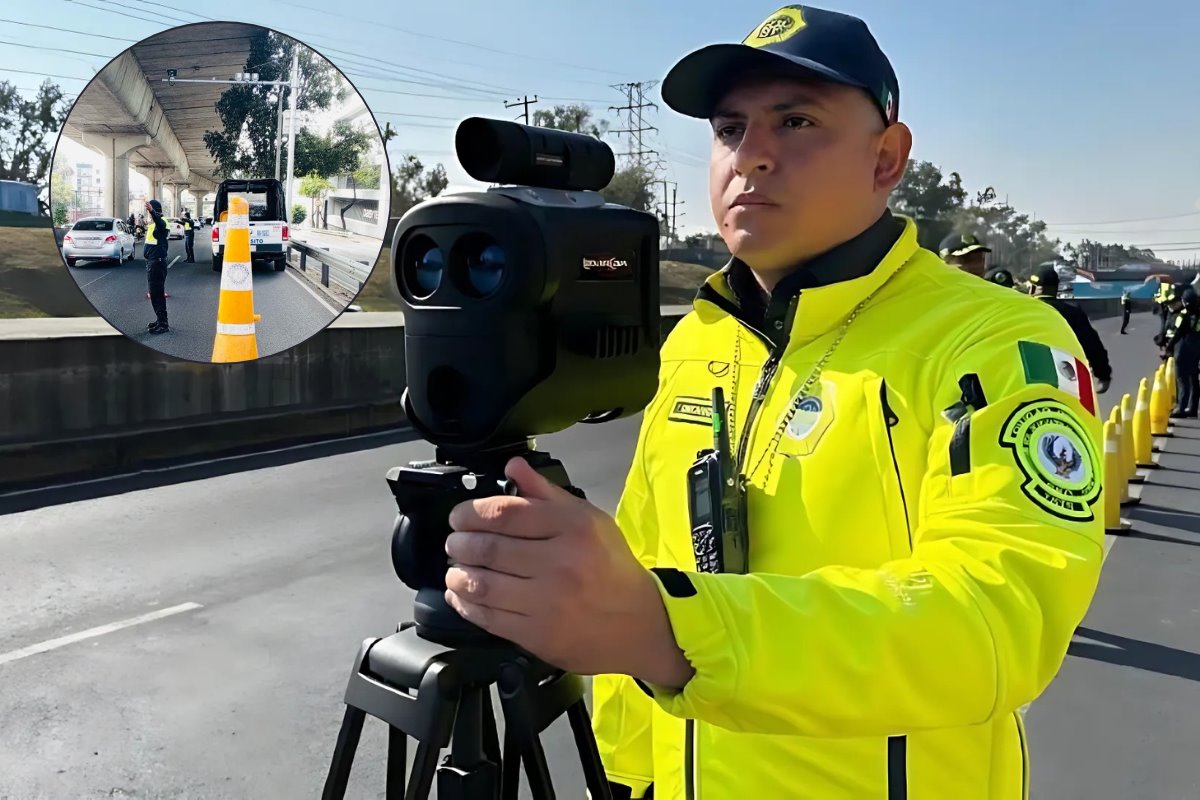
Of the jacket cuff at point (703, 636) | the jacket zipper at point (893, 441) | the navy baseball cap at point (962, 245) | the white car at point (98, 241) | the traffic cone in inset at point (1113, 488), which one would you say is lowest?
the traffic cone in inset at point (1113, 488)

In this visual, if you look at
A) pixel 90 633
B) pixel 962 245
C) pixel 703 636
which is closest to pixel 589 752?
pixel 703 636

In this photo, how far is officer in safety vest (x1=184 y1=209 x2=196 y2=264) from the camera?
1593 millimetres

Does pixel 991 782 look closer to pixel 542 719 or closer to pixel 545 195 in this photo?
pixel 542 719

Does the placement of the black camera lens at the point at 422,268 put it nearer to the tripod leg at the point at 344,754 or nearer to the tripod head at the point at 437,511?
the tripod head at the point at 437,511

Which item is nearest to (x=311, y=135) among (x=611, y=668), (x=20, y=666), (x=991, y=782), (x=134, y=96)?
(x=134, y=96)

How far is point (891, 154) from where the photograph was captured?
1.50 metres

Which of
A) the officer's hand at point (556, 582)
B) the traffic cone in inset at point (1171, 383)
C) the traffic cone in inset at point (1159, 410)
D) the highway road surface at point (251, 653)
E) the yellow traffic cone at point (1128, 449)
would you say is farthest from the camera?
the traffic cone in inset at point (1171, 383)

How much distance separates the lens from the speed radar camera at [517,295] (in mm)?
989

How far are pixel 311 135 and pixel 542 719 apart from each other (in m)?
1.08

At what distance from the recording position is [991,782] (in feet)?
4.54

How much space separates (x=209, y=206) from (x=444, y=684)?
90cm

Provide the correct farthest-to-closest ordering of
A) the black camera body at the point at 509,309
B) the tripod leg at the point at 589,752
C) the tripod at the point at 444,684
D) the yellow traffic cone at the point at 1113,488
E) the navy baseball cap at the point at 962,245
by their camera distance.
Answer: the yellow traffic cone at the point at 1113,488 → the navy baseball cap at the point at 962,245 → the tripod leg at the point at 589,752 → the tripod at the point at 444,684 → the black camera body at the point at 509,309

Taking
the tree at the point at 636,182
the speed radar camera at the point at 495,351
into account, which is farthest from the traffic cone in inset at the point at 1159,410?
the tree at the point at 636,182

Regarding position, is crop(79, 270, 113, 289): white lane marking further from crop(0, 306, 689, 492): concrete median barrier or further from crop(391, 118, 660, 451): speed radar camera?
crop(0, 306, 689, 492): concrete median barrier
